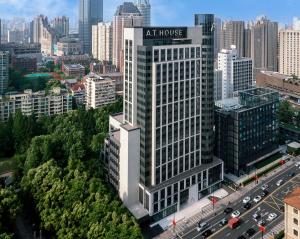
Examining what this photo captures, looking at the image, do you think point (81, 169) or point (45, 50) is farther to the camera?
point (45, 50)

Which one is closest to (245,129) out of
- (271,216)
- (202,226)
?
(271,216)

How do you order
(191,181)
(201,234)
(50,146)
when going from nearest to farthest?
(201,234) → (191,181) → (50,146)

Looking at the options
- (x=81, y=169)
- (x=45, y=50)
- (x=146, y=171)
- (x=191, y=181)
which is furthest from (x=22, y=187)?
(x=45, y=50)

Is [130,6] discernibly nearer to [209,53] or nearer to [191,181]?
[209,53]

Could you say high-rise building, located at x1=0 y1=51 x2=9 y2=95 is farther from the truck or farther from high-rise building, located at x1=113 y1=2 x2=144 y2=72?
the truck

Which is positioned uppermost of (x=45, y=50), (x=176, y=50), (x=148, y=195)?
(x=45, y=50)

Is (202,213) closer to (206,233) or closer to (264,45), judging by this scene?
(206,233)

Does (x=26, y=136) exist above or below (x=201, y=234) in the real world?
above
